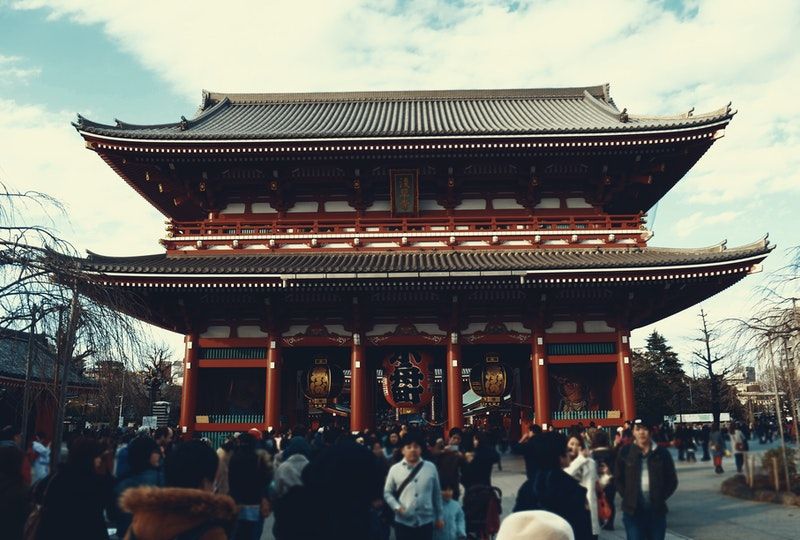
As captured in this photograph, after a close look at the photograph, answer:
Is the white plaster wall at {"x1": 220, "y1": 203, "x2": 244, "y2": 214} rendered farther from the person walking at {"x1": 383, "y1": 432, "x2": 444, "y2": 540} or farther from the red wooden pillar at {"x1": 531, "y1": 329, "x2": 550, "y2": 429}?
the person walking at {"x1": 383, "y1": 432, "x2": 444, "y2": 540}

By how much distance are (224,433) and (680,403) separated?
4268cm

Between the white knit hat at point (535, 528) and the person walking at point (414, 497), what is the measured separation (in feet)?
11.7

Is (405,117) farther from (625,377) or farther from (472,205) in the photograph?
(625,377)

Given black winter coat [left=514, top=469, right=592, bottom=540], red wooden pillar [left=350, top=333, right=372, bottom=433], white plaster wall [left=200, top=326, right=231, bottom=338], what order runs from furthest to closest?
white plaster wall [left=200, top=326, right=231, bottom=338], red wooden pillar [left=350, top=333, right=372, bottom=433], black winter coat [left=514, top=469, right=592, bottom=540]

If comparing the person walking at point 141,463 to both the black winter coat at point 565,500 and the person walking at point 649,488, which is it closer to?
the black winter coat at point 565,500

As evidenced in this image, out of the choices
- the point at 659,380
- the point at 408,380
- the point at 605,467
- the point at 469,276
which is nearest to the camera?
the point at 605,467

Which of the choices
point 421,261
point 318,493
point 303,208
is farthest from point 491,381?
point 318,493

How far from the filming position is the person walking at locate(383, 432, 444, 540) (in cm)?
555

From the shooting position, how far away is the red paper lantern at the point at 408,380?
16797 millimetres

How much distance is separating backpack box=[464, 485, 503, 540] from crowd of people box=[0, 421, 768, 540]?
0.04ft

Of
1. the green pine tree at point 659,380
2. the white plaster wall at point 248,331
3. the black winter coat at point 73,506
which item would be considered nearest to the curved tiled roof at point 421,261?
the white plaster wall at point 248,331

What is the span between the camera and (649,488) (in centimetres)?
637

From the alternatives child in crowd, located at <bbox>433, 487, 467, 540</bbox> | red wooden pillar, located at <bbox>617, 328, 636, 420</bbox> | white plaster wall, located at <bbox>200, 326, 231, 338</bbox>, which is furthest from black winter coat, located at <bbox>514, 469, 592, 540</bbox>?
white plaster wall, located at <bbox>200, 326, 231, 338</bbox>

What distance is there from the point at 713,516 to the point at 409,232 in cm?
1086
